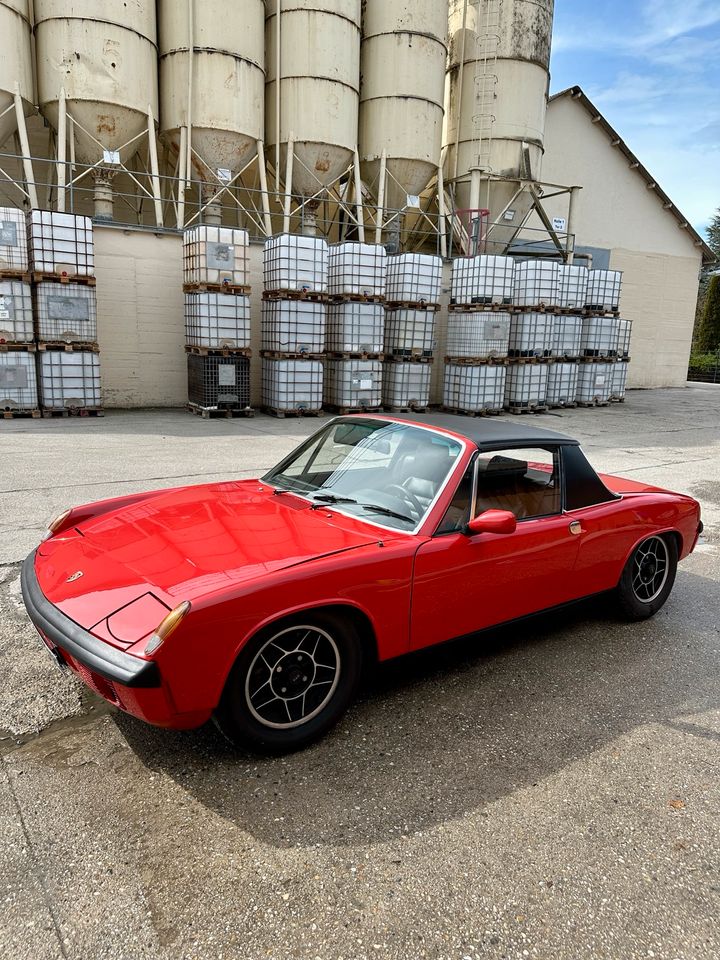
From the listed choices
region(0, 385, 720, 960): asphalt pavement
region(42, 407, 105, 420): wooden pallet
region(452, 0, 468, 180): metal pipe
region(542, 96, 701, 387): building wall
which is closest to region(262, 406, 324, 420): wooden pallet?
region(42, 407, 105, 420): wooden pallet

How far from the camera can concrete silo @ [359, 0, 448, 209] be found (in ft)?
56.1

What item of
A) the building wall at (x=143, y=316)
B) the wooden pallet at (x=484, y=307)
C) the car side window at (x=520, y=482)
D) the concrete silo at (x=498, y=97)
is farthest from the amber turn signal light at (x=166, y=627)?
the concrete silo at (x=498, y=97)

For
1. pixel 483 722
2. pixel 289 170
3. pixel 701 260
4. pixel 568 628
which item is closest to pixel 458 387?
pixel 289 170

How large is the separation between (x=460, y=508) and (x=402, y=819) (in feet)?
4.86

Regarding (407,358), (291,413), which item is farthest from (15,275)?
(407,358)

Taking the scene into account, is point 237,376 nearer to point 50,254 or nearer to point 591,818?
point 50,254

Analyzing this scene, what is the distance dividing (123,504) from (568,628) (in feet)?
9.66

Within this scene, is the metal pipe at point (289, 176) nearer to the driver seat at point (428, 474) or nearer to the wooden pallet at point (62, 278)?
the wooden pallet at point (62, 278)

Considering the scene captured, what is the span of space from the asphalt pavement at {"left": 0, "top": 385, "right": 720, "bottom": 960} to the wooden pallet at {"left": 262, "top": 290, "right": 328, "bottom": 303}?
1062cm

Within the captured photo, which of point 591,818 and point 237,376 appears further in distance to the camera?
point 237,376

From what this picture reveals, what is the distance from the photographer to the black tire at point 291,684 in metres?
2.61

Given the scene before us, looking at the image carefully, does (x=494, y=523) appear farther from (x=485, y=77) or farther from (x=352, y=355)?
(x=485, y=77)

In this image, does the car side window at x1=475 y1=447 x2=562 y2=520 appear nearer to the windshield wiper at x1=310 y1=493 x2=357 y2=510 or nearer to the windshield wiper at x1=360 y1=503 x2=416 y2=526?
the windshield wiper at x1=360 y1=503 x2=416 y2=526

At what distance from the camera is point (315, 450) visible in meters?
4.08
